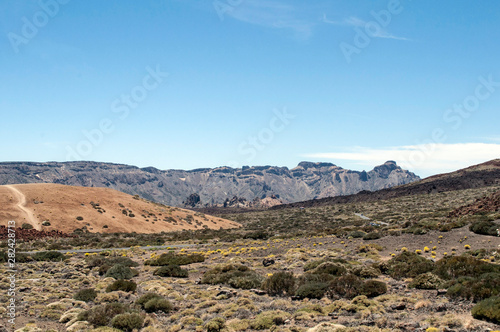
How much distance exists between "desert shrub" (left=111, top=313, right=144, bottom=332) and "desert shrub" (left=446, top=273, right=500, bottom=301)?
1085 centimetres

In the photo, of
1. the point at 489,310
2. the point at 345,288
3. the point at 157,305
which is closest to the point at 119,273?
the point at 157,305

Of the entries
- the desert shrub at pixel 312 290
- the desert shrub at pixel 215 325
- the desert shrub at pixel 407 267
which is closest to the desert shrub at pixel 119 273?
the desert shrub at pixel 215 325

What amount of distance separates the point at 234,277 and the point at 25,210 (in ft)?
164

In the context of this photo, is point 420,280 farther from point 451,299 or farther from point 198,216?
point 198,216

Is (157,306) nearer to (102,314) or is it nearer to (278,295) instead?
(102,314)

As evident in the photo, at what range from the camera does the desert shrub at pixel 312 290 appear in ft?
47.1

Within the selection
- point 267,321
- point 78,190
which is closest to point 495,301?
point 267,321

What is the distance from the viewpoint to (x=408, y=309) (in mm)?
11781

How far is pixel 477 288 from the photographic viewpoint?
11.7m

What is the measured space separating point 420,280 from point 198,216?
76.2 m

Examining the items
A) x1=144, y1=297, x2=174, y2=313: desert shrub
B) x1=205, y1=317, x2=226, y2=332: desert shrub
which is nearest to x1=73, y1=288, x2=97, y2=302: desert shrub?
x1=144, y1=297, x2=174, y2=313: desert shrub

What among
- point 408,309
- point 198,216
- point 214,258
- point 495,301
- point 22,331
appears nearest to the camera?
point 495,301

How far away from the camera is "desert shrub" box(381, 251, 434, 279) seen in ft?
53.8

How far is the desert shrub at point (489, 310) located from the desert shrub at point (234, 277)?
374 inches
